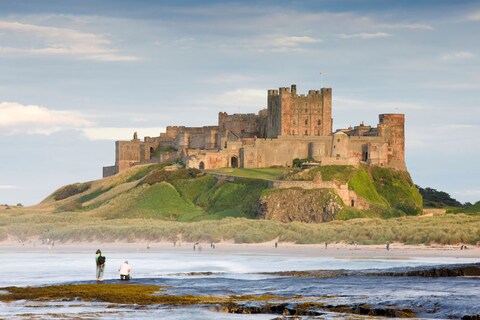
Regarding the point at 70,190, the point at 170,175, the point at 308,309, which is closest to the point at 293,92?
the point at 170,175

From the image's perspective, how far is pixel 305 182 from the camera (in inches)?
3858

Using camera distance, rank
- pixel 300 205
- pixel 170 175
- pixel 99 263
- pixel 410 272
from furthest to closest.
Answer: pixel 170 175, pixel 300 205, pixel 410 272, pixel 99 263

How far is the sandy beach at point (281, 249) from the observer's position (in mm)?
66688

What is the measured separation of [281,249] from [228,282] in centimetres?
2492

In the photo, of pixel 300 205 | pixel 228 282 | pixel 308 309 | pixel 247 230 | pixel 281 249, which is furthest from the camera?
pixel 300 205

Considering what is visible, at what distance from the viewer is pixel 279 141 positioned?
115 m

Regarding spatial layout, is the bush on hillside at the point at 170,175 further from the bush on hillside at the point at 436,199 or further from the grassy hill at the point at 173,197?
the bush on hillside at the point at 436,199

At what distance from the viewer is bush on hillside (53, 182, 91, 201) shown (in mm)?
128750

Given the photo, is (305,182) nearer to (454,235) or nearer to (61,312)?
(454,235)

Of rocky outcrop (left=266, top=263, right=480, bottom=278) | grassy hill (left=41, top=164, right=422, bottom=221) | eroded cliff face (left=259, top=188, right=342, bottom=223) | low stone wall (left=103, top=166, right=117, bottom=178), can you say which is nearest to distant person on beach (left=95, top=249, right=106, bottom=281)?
rocky outcrop (left=266, top=263, right=480, bottom=278)

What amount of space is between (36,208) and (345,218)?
41.1m

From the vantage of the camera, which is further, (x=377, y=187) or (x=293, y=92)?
(x=293, y=92)

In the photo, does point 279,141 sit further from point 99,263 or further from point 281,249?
point 99,263

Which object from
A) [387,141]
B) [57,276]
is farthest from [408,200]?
[57,276]
